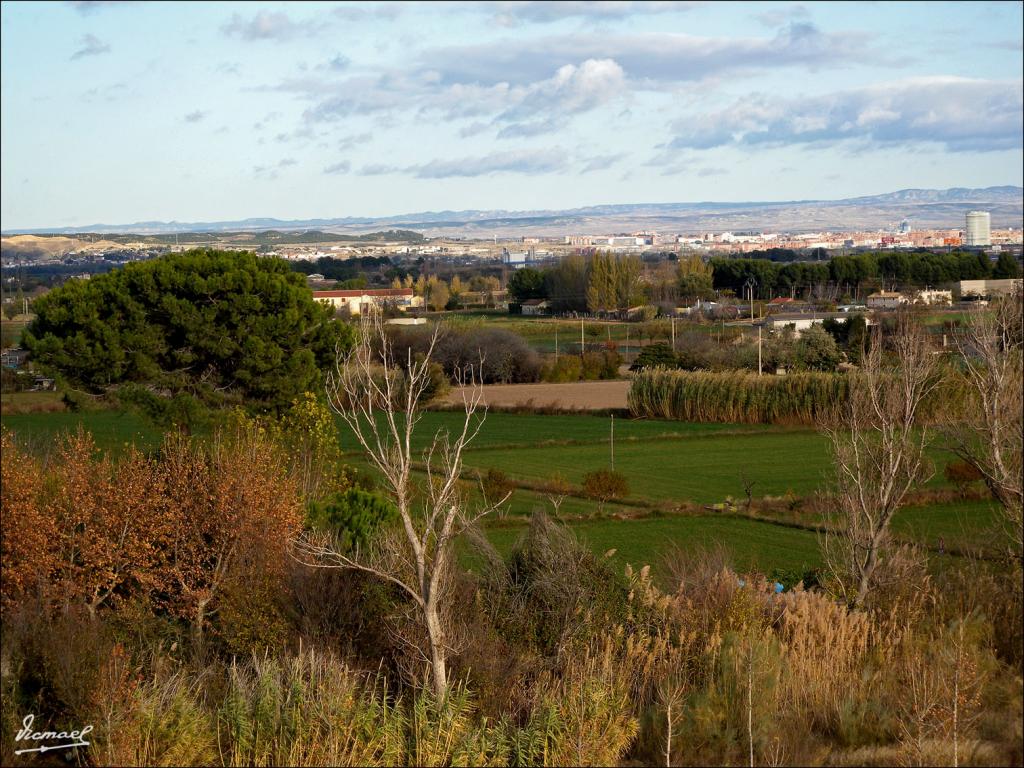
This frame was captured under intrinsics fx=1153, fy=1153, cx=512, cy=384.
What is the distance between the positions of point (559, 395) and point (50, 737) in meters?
38.5

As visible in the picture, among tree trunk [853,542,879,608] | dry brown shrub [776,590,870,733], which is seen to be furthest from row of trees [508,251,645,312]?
dry brown shrub [776,590,870,733]

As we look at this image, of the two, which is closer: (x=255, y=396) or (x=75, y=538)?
(x=75, y=538)

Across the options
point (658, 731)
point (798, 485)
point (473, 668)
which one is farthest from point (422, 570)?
point (798, 485)

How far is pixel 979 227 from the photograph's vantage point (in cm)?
10356

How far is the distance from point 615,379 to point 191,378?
26698 mm

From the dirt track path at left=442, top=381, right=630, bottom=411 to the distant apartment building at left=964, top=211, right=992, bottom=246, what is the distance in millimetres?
62479

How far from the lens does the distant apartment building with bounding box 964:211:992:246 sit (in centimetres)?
10000

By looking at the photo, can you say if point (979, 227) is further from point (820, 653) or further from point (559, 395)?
point (820, 653)

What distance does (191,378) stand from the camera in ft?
94.2

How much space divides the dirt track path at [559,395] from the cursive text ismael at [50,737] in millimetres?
33123

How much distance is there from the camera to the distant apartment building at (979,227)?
100000mm

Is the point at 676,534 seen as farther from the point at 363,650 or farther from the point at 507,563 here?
the point at 363,650

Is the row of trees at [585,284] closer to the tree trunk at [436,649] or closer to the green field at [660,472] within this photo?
the green field at [660,472]

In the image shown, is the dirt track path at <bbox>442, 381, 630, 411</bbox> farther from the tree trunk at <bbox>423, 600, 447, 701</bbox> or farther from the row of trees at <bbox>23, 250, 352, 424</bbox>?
the tree trunk at <bbox>423, 600, 447, 701</bbox>
